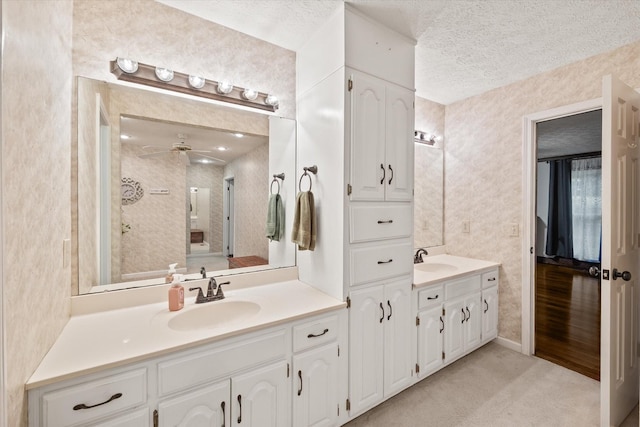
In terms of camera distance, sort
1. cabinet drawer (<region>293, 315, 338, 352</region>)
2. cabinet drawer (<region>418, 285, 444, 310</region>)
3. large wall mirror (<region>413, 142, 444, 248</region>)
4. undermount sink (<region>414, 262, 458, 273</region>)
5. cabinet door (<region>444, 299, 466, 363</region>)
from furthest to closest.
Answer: large wall mirror (<region>413, 142, 444, 248</region>), undermount sink (<region>414, 262, 458, 273</region>), cabinet door (<region>444, 299, 466, 363</region>), cabinet drawer (<region>418, 285, 444, 310</region>), cabinet drawer (<region>293, 315, 338, 352</region>)

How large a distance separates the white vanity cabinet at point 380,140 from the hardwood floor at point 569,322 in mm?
2205

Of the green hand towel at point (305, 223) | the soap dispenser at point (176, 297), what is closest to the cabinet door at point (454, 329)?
the green hand towel at point (305, 223)

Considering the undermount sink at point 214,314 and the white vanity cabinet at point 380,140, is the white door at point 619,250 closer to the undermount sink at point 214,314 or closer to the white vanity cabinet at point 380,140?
the white vanity cabinet at point 380,140

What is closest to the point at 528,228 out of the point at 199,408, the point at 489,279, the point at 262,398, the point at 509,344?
the point at 489,279

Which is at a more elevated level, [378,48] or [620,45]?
[620,45]

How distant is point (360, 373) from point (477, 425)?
82 centimetres

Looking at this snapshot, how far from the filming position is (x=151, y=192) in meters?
1.66

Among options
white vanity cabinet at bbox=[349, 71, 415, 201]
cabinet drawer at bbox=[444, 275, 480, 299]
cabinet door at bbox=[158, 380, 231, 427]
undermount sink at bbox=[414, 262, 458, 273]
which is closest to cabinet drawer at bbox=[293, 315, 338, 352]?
cabinet door at bbox=[158, 380, 231, 427]

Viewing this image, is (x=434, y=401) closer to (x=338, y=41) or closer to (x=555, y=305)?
(x=338, y=41)

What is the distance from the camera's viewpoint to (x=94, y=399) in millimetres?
1004

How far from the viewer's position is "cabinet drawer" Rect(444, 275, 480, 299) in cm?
225

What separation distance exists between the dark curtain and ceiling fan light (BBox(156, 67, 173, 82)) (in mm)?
7409

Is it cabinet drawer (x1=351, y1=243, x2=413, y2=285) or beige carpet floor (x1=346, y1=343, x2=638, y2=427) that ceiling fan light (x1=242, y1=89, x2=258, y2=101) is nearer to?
cabinet drawer (x1=351, y1=243, x2=413, y2=285)

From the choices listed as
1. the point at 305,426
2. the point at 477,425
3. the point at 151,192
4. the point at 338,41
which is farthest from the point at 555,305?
the point at 151,192
